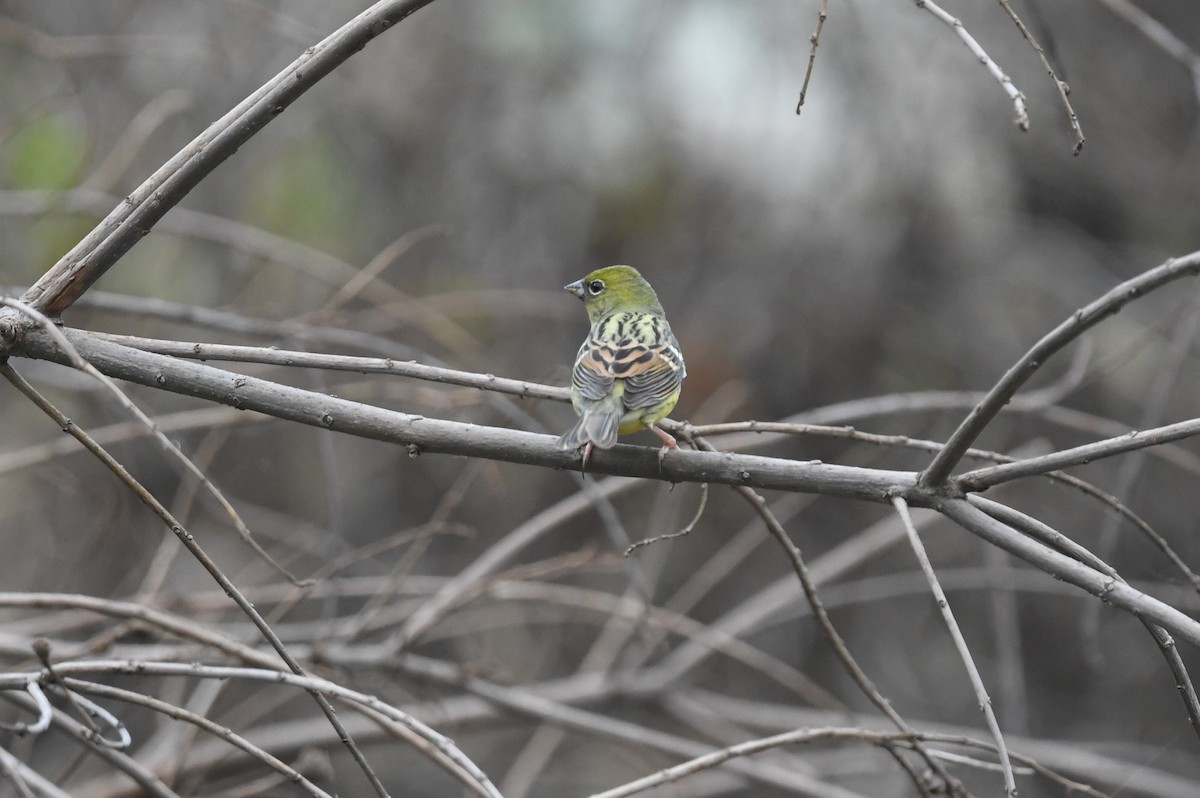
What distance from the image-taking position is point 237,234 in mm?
5254

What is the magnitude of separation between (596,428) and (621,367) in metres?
0.75

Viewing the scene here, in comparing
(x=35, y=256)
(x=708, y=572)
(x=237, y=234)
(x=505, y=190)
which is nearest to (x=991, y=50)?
(x=505, y=190)

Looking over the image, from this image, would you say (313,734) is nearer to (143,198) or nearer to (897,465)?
(143,198)

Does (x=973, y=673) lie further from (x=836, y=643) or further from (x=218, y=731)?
(x=218, y=731)

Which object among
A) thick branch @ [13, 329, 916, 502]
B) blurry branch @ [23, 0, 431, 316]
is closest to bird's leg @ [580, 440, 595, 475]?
thick branch @ [13, 329, 916, 502]

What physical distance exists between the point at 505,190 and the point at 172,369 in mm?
5742

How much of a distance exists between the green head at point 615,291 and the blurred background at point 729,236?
2276 mm

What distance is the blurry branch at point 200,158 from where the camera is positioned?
2543 mm

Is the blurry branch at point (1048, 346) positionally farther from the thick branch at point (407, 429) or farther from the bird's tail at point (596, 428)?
the bird's tail at point (596, 428)

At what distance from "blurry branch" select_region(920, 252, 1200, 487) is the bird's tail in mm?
868

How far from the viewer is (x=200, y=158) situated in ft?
8.51

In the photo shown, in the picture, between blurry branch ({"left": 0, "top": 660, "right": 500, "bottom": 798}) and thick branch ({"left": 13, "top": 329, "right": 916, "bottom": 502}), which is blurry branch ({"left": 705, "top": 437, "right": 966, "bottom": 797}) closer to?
thick branch ({"left": 13, "top": 329, "right": 916, "bottom": 502})

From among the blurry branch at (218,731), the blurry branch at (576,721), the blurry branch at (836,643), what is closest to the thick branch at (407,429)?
the blurry branch at (836,643)

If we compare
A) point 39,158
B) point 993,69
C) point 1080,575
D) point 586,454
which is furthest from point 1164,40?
point 39,158
